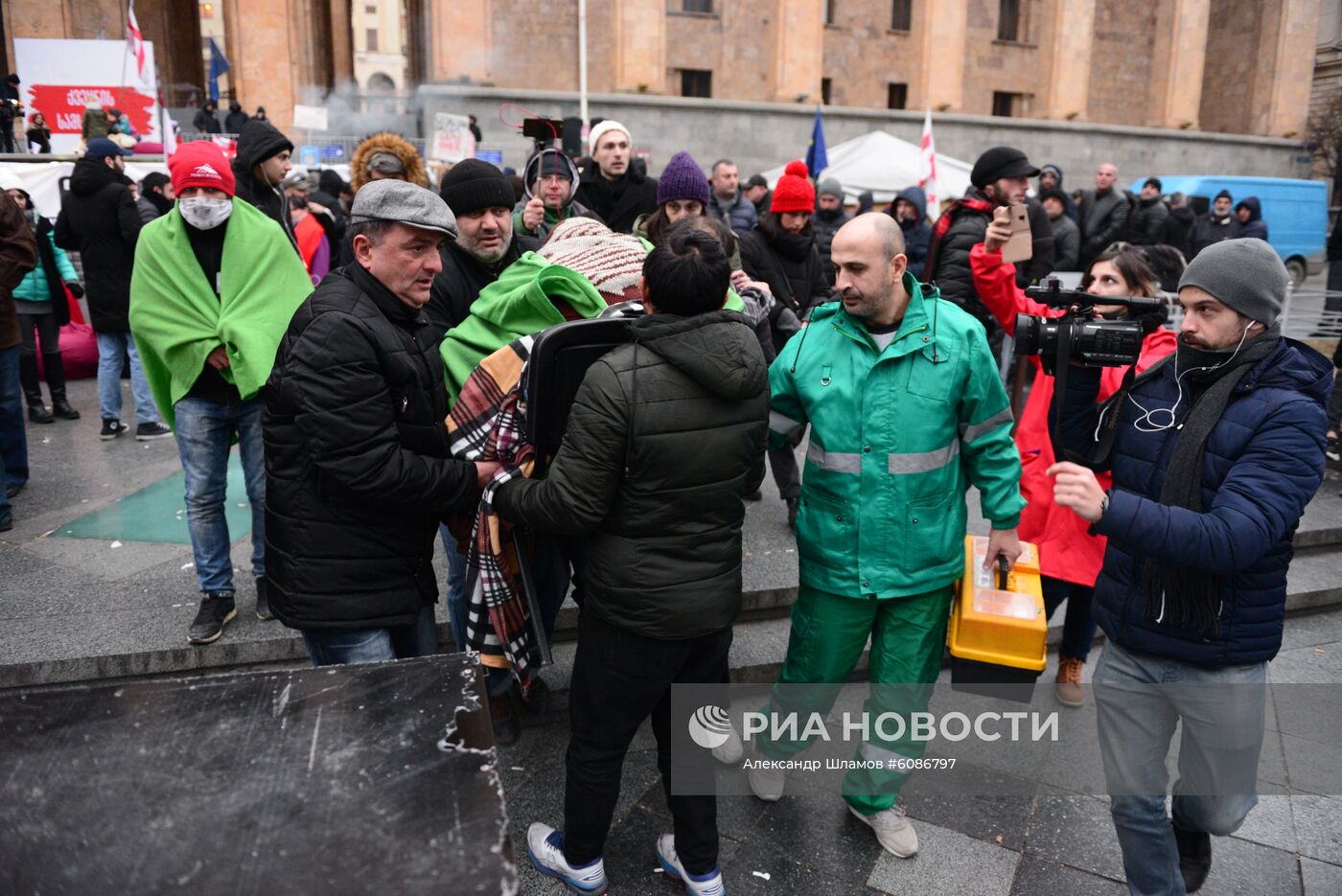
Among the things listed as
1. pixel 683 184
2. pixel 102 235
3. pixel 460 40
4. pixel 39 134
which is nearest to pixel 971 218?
pixel 683 184

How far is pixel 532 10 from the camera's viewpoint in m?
26.7

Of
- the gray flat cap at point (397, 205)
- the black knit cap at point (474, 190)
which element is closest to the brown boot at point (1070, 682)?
the black knit cap at point (474, 190)

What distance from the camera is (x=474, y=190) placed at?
11.3 ft

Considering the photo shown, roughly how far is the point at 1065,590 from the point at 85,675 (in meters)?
4.13

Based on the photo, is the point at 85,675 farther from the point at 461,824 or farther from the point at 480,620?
the point at 461,824

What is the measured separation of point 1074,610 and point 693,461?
8.22ft

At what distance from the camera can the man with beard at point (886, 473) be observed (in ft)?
9.64

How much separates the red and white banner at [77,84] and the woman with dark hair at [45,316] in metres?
11.3

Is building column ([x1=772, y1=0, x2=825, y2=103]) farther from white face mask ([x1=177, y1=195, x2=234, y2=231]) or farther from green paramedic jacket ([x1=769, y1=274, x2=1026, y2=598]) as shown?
green paramedic jacket ([x1=769, y1=274, x2=1026, y2=598])

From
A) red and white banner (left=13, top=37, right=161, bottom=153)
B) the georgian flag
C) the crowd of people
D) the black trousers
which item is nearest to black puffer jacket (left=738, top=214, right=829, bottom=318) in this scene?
the crowd of people

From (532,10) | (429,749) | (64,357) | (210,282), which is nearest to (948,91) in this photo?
(532,10)

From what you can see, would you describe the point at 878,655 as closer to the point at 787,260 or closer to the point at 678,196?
the point at 678,196

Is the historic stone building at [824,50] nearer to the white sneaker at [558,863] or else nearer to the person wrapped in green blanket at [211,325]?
the person wrapped in green blanket at [211,325]

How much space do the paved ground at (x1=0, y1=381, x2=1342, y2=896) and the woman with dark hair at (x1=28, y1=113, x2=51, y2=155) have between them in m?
14.1
